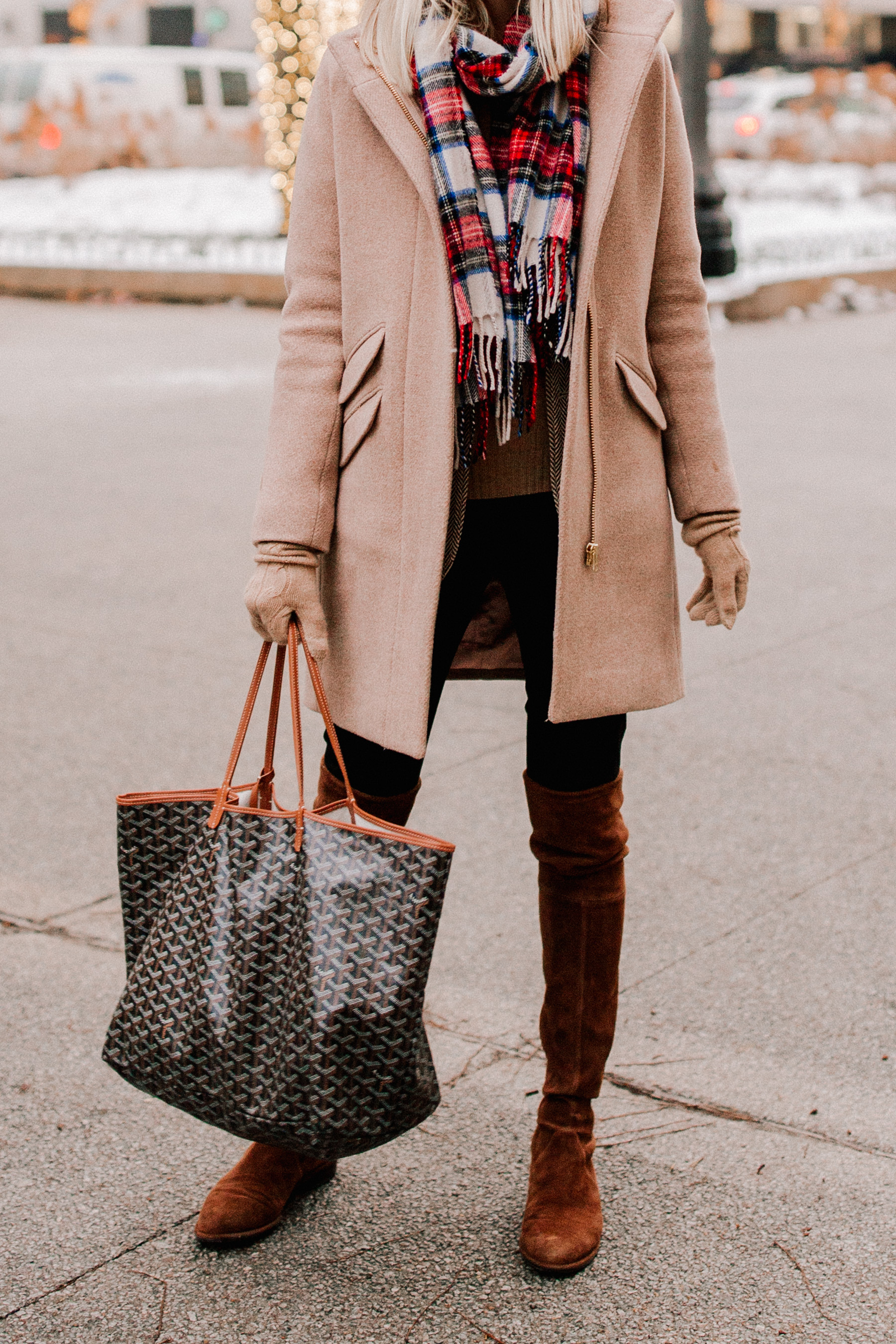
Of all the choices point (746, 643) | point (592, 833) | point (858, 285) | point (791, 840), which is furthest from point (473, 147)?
point (858, 285)

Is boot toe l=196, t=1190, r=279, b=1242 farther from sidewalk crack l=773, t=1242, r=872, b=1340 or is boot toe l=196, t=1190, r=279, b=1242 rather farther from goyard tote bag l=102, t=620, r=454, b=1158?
sidewalk crack l=773, t=1242, r=872, b=1340

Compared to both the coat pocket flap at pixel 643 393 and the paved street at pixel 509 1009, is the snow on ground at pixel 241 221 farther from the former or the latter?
the coat pocket flap at pixel 643 393

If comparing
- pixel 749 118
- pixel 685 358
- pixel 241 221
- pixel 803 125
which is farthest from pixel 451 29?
pixel 749 118

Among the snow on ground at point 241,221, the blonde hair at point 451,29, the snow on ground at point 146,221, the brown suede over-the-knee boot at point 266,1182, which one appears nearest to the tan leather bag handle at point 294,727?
the brown suede over-the-knee boot at point 266,1182

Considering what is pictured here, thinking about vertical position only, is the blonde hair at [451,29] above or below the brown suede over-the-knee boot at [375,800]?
above

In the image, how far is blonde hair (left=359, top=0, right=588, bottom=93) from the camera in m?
2.11

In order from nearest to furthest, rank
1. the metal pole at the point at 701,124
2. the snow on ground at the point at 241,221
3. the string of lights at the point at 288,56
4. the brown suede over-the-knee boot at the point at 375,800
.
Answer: the brown suede over-the-knee boot at the point at 375,800
the metal pole at the point at 701,124
the snow on ground at the point at 241,221
the string of lights at the point at 288,56

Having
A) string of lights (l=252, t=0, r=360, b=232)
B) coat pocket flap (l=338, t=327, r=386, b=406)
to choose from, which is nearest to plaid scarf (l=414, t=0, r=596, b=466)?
coat pocket flap (l=338, t=327, r=386, b=406)

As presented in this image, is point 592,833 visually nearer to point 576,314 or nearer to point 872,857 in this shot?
point 576,314

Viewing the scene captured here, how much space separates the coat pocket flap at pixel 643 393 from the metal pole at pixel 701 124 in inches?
407

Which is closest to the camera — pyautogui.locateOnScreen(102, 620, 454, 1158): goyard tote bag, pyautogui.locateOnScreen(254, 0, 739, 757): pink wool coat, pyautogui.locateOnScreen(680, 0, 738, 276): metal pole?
pyautogui.locateOnScreen(102, 620, 454, 1158): goyard tote bag

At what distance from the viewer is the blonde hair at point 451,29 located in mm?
2105

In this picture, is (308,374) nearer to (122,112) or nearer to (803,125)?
(122,112)

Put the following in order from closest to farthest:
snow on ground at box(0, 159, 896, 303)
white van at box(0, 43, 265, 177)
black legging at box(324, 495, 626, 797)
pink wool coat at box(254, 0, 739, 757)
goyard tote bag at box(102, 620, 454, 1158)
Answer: goyard tote bag at box(102, 620, 454, 1158)
pink wool coat at box(254, 0, 739, 757)
black legging at box(324, 495, 626, 797)
snow on ground at box(0, 159, 896, 303)
white van at box(0, 43, 265, 177)
